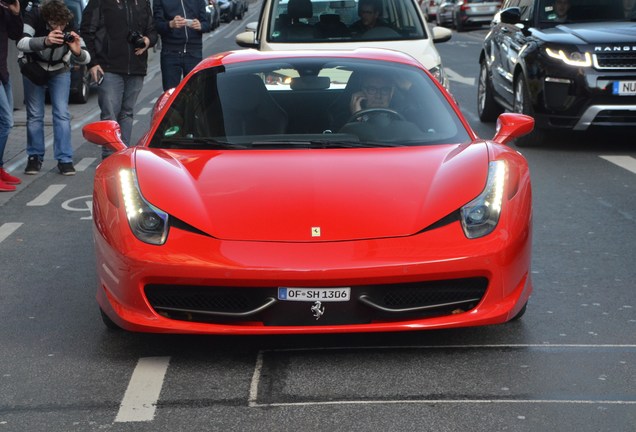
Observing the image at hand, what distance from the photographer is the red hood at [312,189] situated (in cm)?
537

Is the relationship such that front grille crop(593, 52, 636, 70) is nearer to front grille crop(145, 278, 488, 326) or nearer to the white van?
the white van

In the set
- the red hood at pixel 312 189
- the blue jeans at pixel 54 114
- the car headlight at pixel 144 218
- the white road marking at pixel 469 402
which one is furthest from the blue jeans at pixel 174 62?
the white road marking at pixel 469 402

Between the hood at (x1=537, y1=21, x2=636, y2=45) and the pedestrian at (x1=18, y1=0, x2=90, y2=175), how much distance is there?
15.0 feet

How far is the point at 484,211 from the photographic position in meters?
5.51

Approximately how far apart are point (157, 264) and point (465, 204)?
4.22 feet

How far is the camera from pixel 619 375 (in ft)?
16.9

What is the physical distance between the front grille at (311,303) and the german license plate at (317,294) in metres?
0.02

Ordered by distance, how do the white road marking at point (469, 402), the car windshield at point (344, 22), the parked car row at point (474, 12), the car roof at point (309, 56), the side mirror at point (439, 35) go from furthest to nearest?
the parked car row at point (474, 12) < the side mirror at point (439, 35) < the car windshield at point (344, 22) < the car roof at point (309, 56) < the white road marking at point (469, 402)

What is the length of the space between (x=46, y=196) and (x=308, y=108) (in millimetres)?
4285

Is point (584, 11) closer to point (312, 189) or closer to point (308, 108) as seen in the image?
point (308, 108)

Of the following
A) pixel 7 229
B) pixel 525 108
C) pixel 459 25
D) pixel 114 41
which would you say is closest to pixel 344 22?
pixel 525 108

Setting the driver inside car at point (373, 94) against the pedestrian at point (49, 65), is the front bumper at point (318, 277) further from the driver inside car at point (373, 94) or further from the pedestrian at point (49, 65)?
the pedestrian at point (49, 65)

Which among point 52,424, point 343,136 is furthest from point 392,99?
point 52,424

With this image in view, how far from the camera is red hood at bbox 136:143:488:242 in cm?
537
